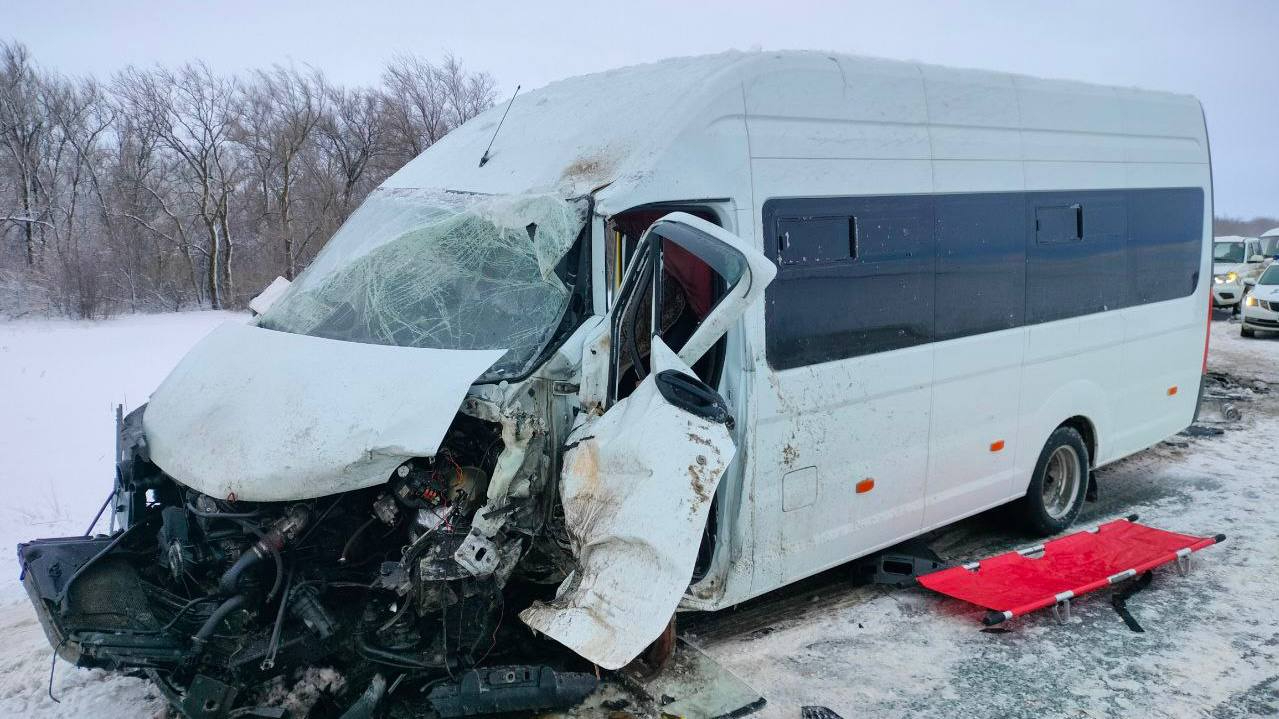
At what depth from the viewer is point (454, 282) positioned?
4.04 meters

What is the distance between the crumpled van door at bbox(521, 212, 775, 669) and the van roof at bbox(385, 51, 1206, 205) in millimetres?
596

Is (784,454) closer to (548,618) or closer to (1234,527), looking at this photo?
(548,618)

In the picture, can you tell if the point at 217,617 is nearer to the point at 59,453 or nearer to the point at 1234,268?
→ the point at 59,453

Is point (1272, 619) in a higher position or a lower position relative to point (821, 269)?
lower

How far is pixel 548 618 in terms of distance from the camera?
3.34 meters

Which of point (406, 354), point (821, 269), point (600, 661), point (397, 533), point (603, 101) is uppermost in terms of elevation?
point (603, 101)

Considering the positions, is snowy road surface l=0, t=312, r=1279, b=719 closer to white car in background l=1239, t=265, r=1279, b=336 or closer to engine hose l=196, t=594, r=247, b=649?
engine hose l=196, t=594, r=247, b=649

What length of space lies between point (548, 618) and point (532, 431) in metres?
0.74

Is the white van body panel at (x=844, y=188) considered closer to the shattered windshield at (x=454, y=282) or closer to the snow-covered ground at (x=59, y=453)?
the shattered windshield at (x=454, y=282)

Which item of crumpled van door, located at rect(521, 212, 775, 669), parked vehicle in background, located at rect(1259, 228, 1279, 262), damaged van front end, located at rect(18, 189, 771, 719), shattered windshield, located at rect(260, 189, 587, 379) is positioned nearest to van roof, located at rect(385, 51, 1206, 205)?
shattered windshield, located at rect(260, 189, 587, 379)

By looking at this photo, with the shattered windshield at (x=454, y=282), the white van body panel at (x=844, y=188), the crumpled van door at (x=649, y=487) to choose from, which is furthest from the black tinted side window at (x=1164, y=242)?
the shattered windshield at (x=454, y=282)

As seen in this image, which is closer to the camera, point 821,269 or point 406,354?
point 406,354

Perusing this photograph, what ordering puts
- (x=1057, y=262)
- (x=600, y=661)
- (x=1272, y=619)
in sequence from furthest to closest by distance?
(x=1057, y=262) → (x=1272, y=619) → (x=600, y=661)

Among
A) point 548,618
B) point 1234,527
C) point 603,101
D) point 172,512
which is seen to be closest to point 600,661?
point 548,618
